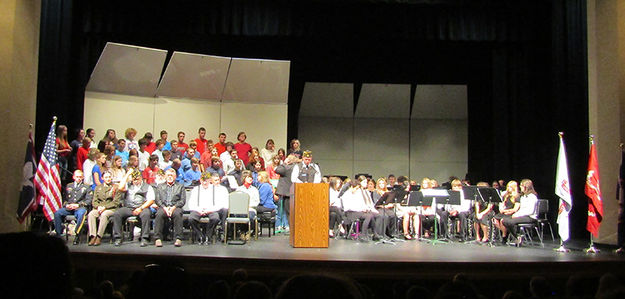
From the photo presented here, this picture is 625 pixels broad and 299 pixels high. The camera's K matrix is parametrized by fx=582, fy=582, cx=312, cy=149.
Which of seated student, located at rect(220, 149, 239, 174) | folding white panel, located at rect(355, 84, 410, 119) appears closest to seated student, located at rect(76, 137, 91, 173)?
seated student, located at rect(220, 149, 239, 174)

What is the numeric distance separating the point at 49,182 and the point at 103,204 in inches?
33.3

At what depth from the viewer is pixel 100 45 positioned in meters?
12.7

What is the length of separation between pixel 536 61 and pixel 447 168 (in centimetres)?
399

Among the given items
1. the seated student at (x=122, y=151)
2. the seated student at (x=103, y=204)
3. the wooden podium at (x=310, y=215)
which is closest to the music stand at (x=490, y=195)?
→ the wooden podium at (x=310, y=215)

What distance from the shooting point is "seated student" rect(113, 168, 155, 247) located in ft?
27.5

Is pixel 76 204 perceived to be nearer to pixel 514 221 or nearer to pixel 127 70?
pixel 127 70

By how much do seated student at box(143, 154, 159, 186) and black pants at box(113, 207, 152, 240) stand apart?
3.91 ft

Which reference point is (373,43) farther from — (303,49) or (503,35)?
(503,35)

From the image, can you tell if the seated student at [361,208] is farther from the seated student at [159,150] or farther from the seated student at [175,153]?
the seated student at [159,150]

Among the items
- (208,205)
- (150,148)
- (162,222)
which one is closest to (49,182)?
(162,222)

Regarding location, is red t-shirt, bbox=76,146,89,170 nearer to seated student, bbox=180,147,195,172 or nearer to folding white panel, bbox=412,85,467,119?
seated student, bbox=180,147,195,172

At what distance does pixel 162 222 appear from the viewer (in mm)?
8625

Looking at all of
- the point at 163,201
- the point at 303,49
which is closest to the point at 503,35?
the point at 303,49

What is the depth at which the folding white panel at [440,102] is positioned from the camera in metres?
15.6
